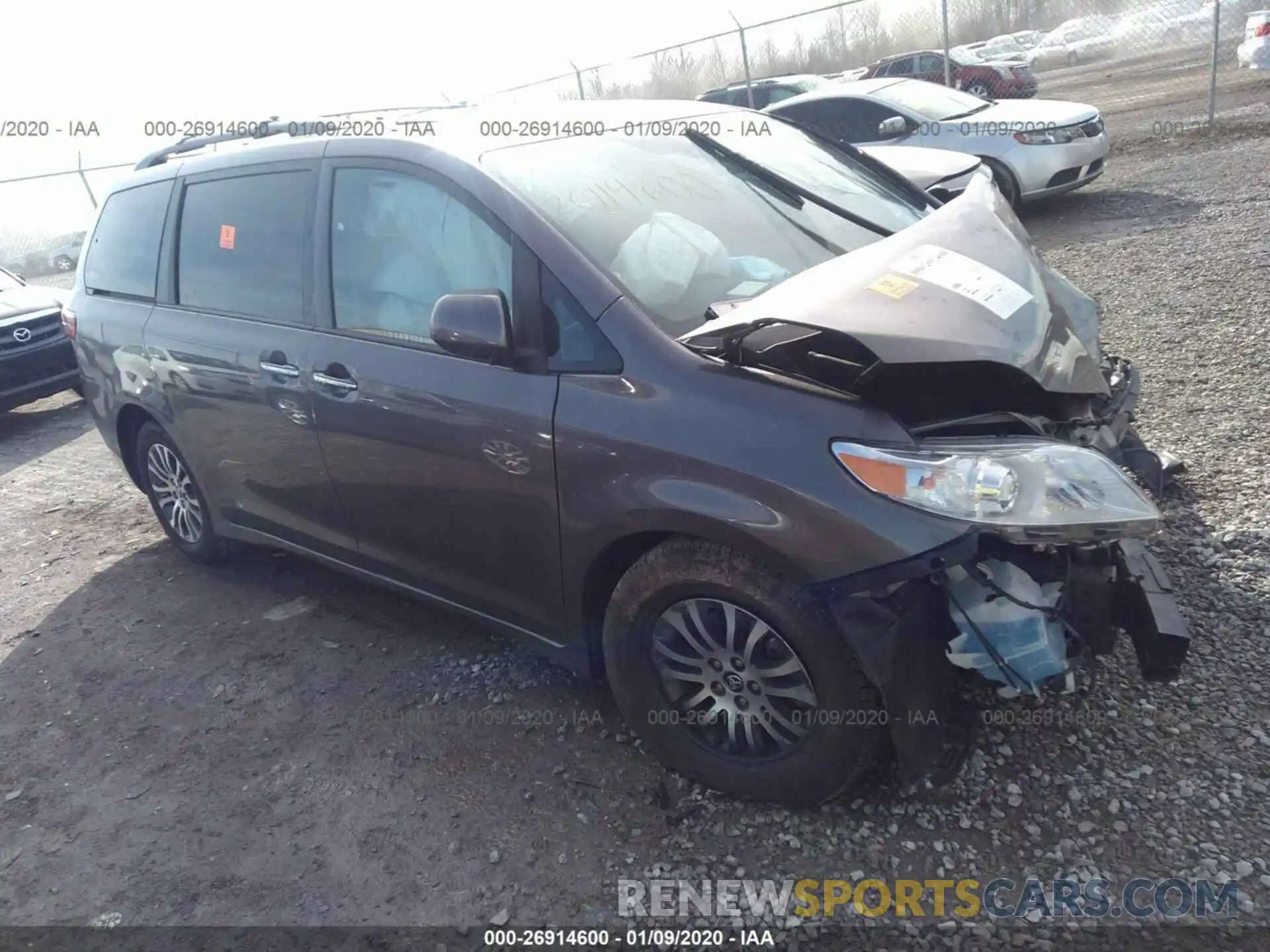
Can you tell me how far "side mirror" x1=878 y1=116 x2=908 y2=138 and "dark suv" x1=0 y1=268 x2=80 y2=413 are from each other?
760 centimetres

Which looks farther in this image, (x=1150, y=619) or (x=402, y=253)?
(x=402, y=253)

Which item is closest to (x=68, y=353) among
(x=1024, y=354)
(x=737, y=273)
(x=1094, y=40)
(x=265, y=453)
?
(x=265, y=453)

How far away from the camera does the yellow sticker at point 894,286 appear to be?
237 cm

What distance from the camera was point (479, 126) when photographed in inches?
124

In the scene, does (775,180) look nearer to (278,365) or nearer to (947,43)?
(278,365)

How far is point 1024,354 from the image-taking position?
2.32 metres

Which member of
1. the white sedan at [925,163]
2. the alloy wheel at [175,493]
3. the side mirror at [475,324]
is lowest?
the alloy wheel at [175,493]

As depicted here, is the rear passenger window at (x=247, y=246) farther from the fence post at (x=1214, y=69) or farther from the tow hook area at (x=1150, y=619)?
the fence post at (x=1214, y=69)

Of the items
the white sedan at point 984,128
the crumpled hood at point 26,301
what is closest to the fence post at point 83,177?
the crumpled hood at point 26,301

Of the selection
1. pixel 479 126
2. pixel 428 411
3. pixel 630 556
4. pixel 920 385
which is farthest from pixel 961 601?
pixel 479 126

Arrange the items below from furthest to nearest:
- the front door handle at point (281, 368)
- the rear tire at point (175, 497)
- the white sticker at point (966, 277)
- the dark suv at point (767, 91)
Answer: the dark suv at point (767, 91), the rear tire at point (175, 497), the front door handle at point (281, 368), the white sticker at point (966, 277)

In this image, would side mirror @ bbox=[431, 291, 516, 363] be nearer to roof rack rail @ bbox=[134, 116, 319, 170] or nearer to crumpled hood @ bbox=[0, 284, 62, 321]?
roof rack rail @ bbox=[134, 116, 319, 170]

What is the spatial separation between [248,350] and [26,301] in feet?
20.1

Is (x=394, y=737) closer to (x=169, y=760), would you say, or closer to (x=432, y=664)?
(x=432, y=664)
